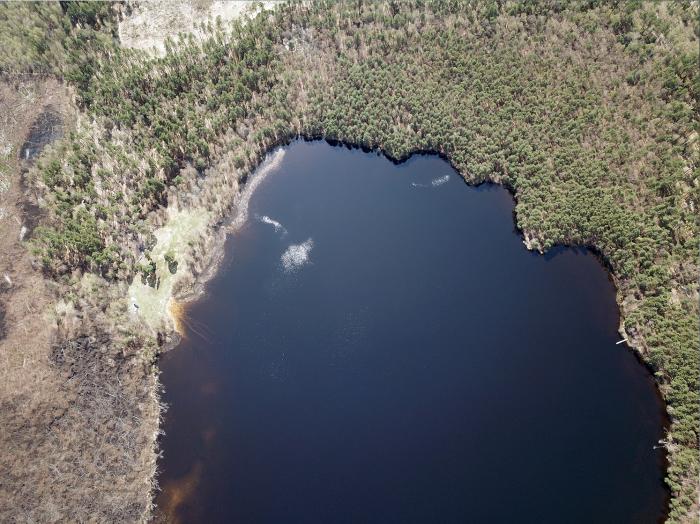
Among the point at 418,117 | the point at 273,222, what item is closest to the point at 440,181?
the point at 418,117

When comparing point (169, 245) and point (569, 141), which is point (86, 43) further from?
point (569, 141)

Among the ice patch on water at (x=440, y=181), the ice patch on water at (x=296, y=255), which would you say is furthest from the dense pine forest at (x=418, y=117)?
the ice patch on water at (x=296, y=255)

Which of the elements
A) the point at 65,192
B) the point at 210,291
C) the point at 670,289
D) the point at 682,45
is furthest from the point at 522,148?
the point at 65,192

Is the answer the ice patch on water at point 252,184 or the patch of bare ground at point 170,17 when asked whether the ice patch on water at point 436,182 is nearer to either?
the ice patch on water at point 252,184

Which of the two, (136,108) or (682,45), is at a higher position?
(682,45)

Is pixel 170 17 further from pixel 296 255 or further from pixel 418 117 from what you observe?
pixel 296 255

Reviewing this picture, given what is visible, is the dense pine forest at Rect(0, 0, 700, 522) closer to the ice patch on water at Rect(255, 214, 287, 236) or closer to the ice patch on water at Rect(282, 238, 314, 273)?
the ice patch on water at Rect(255, 214, 287, 236)
